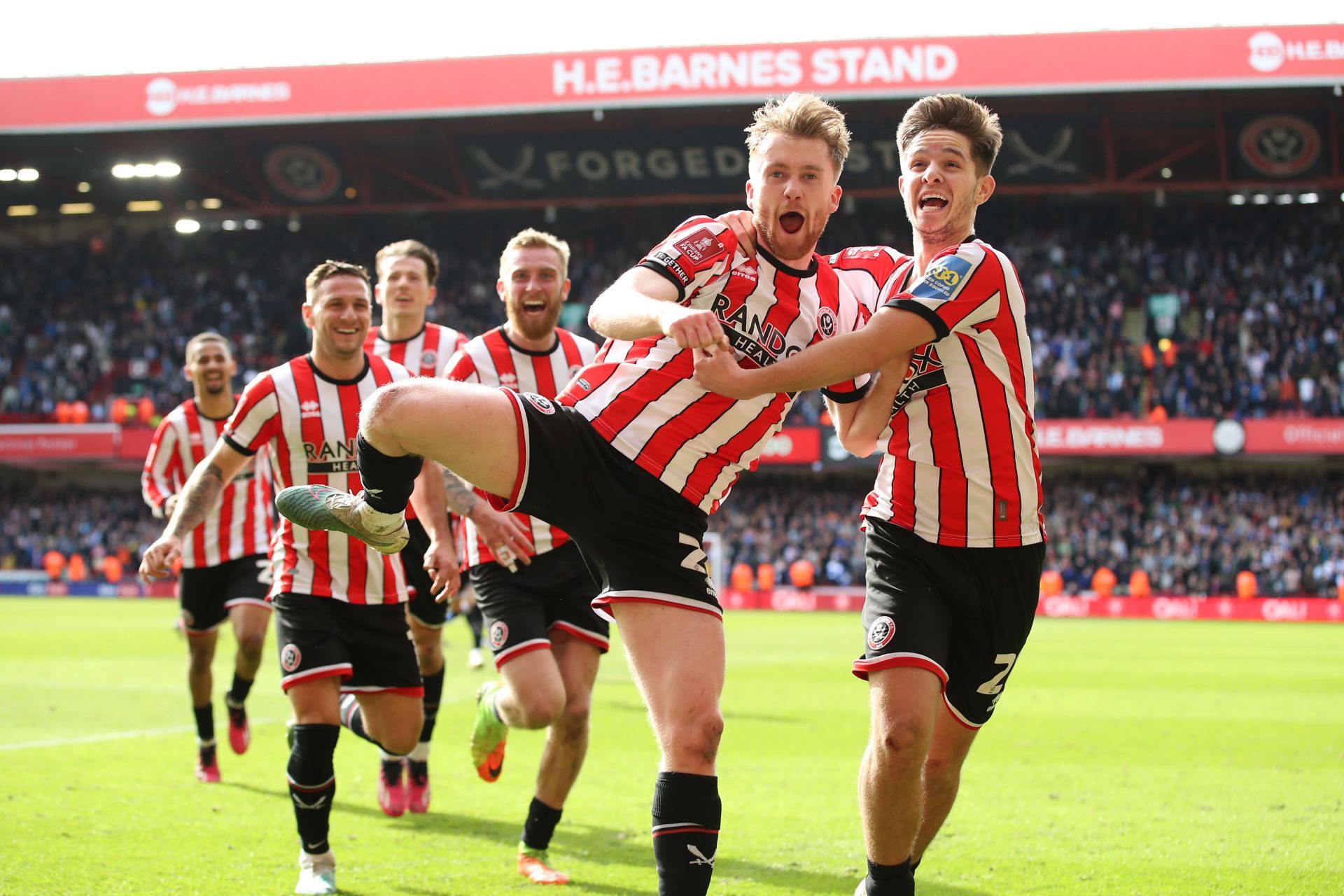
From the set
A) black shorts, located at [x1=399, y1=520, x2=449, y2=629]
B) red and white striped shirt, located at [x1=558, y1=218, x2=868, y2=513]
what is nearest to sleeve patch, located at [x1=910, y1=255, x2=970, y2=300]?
red and white striped shirt, located at [x1=558, y1=218, x2=868, y2=513]

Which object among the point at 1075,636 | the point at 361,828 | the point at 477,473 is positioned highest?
the point at 477,473

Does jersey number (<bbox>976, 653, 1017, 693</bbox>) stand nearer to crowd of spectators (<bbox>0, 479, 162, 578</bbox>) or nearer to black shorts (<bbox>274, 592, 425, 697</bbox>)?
black shorts (<bbox>274, 592, 425, 697</bbox>)

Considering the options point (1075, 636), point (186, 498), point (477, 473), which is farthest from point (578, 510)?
point (1075, 636)

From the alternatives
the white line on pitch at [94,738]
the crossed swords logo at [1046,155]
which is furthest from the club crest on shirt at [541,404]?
the crossed swords logo at [1046,155]

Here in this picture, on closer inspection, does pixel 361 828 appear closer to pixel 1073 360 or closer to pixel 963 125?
pixel 963 125

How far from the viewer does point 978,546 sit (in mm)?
4168

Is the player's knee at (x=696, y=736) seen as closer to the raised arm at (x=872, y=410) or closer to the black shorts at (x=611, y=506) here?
the black shorts at (x=611, y=506)

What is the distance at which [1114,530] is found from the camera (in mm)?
30094

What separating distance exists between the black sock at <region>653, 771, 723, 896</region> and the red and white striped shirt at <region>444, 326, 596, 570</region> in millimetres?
2554

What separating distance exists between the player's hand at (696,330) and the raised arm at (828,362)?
0.20 m

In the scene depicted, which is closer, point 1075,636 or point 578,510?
point 578,510

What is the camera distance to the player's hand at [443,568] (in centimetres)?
509

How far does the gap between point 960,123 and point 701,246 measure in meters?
1.07

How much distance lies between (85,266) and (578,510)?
131ft
